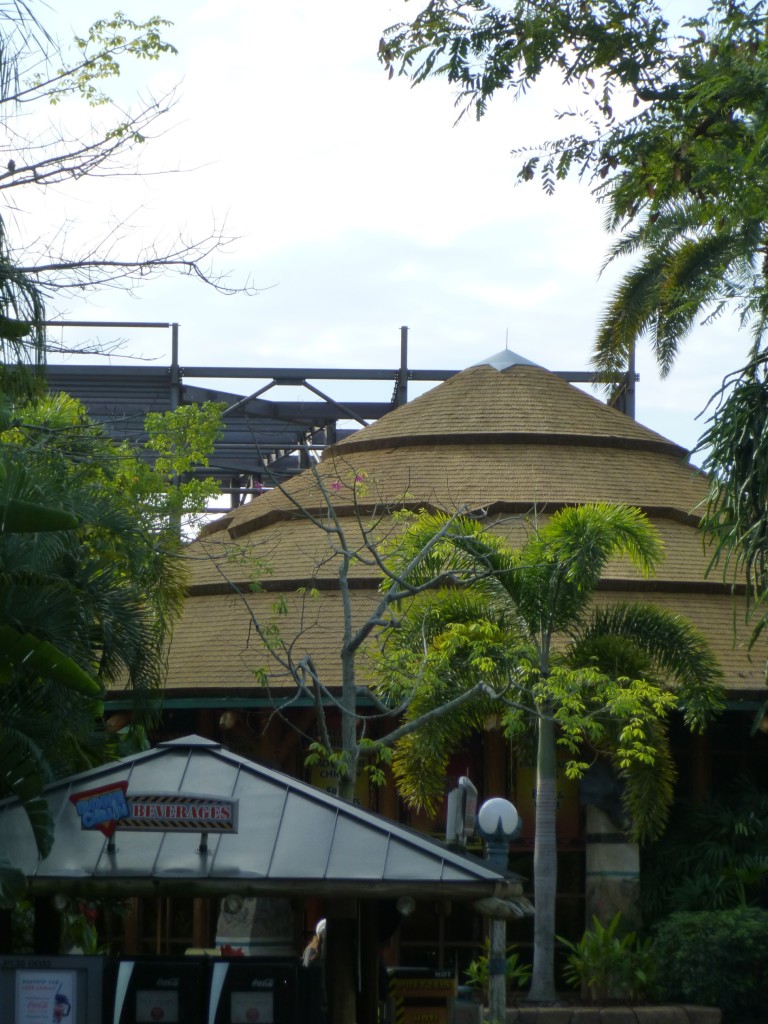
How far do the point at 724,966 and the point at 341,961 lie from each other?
9.79 m

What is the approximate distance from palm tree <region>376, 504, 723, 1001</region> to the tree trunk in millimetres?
17

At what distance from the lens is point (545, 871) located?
18219mm

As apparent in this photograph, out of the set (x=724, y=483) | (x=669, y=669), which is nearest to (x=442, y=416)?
(x=669, y=669)

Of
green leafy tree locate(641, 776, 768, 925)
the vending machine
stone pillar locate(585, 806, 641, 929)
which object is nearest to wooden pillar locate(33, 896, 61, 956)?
the vending machine

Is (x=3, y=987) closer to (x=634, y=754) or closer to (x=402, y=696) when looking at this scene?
(x=402, y=696)

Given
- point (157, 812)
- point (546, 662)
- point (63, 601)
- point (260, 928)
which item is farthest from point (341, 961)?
point (260, 928)

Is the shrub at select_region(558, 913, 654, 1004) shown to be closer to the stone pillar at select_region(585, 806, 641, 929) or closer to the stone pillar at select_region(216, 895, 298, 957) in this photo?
the stone pillar at select_region(585, 806, 641, 929)

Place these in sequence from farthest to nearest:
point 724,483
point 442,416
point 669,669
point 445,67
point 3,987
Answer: point 442,416, point 669,669, point 724,483, point 445,67, point 3,987

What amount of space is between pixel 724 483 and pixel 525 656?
4471 millimetres

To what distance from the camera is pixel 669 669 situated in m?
19.1

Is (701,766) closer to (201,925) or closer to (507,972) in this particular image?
(507,972)

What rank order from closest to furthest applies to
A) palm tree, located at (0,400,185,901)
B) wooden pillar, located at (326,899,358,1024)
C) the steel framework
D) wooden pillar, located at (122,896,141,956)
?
wooden pillar, located at (326,899,358,1024) < palm tree, located at (0,400,185,901) < wooden pillar, located at (122,896,141,956) < the steel framework

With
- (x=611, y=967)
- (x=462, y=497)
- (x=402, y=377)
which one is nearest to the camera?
(x=611, y=967)

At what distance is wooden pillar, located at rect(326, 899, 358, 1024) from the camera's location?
31.9ft
